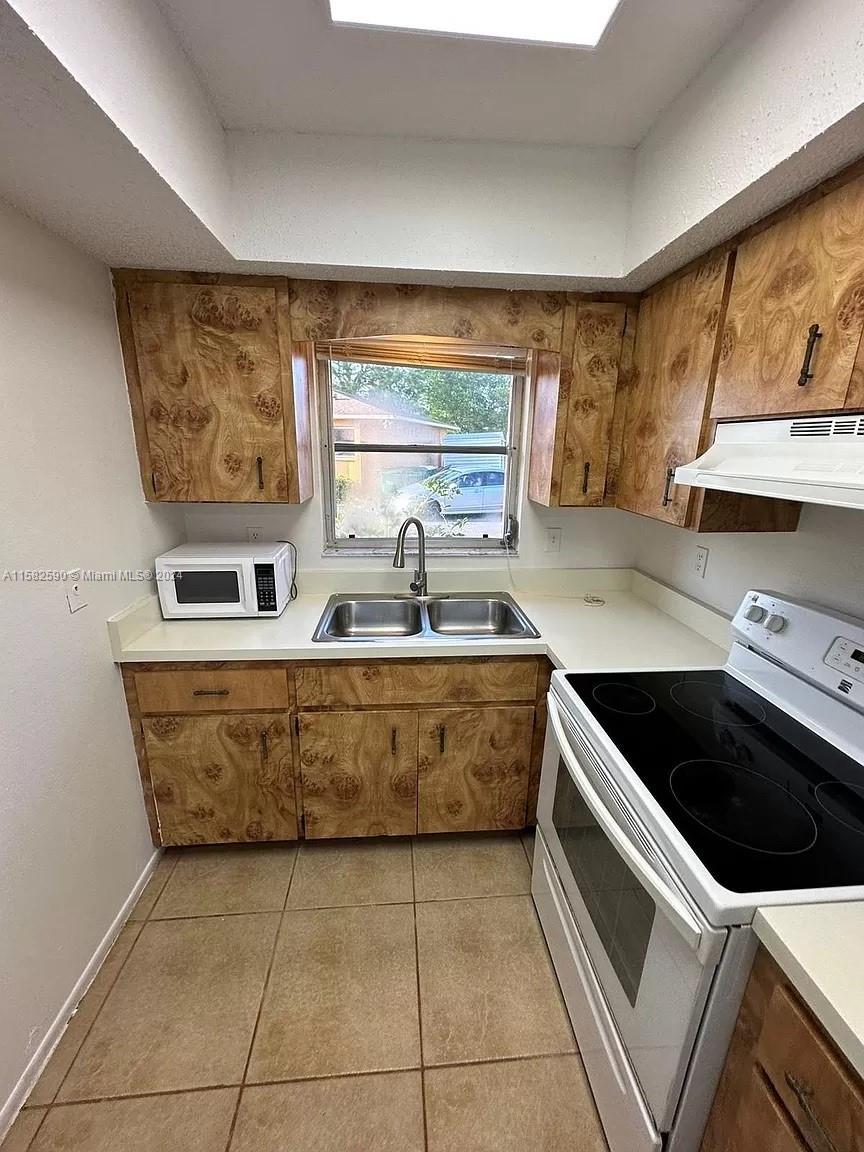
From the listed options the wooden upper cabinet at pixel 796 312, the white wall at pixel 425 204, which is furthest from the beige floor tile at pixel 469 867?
the white wall at pixel 425 204

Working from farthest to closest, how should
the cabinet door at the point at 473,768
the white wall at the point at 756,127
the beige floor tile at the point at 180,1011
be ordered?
the cabinet door at the point at 473,768, the beige floor tile at the point at 180,1011, the white wall at the point at 756,127

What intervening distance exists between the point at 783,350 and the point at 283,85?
1.47 m

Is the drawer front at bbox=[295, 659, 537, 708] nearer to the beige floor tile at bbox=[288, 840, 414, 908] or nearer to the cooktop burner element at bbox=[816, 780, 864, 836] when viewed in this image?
the beige floor tile at bbox=[288, 840, 414, 908]

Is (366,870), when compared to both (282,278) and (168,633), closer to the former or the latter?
Answer: (168,633)

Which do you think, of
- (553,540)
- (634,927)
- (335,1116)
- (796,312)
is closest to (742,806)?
(634,927)

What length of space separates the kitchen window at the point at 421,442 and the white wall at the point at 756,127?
2.73 feet

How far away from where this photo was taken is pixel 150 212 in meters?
1.23

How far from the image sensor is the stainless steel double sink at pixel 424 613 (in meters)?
2.14

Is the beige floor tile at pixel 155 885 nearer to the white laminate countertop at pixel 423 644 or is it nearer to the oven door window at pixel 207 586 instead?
the white laminate countertop at pixel 423 644

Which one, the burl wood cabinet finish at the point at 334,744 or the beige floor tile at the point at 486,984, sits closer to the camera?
the beige floor tile at the point at 486,984

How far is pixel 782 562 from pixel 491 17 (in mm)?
1631

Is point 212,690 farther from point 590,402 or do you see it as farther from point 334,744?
point 590,402

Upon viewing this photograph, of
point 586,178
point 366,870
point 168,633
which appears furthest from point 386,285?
point 366,870

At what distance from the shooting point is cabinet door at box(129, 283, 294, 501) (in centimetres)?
166
